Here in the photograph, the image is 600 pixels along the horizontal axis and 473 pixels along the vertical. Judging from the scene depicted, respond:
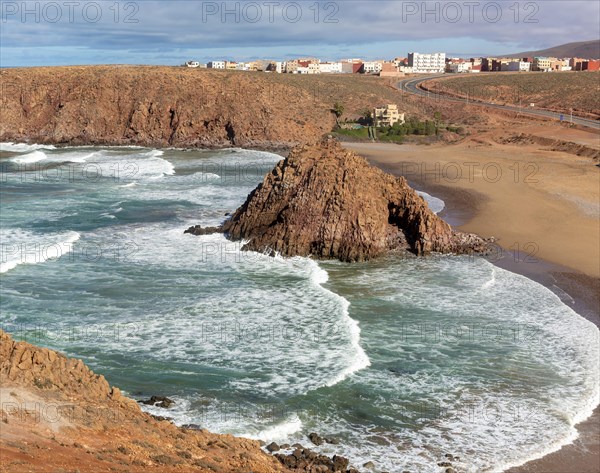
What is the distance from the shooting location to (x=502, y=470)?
1260 cm

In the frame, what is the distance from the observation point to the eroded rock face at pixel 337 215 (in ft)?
86.3

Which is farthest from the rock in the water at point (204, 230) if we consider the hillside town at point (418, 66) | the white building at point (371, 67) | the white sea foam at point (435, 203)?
the white building at point (371, 67)

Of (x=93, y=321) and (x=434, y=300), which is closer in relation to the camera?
(x=93, y=321)

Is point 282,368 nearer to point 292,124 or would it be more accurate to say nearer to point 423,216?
point 423,216

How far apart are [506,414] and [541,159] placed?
135 ft

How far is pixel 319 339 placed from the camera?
18312mm

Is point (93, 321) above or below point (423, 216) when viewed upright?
below

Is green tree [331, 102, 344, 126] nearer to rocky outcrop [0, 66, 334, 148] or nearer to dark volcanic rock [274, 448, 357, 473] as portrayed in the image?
rocky outcrop [0, 66, 334, 148]

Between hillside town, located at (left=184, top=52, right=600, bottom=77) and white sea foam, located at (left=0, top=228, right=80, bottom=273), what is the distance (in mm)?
107487

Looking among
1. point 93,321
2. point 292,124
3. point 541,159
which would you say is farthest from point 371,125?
point 93,321

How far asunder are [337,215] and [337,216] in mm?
36

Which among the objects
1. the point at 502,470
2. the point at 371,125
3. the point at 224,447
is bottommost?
the point at 502,470

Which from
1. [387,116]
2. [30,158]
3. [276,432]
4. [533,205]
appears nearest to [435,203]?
[533,205]

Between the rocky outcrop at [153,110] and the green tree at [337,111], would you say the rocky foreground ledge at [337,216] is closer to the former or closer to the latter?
the rocky outcrop at [153,110]
